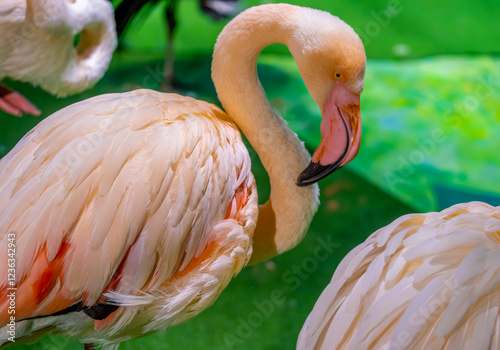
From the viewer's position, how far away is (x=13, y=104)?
2.31 m

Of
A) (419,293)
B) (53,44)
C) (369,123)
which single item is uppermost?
(419,293)

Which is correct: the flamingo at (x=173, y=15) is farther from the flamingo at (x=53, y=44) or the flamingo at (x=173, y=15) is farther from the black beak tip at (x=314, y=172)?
the black beak tip at (x=314, y=172)

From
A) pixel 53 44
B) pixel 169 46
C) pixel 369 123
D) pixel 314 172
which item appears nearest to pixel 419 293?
pixel 314 172

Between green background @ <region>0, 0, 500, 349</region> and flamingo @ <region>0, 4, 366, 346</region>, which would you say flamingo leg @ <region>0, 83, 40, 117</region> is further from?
flamingo @ <region>0, 4, 366, 346</region>

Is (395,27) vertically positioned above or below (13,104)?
below

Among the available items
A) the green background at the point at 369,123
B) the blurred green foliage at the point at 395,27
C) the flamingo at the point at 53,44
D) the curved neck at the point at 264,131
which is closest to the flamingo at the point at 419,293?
the curved neck at the point at 264,131

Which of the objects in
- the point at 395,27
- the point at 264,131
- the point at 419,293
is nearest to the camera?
the point at 419,293

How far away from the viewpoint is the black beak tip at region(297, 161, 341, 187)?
1.51 m

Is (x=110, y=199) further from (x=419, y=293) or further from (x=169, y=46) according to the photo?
(x=169, y=46)

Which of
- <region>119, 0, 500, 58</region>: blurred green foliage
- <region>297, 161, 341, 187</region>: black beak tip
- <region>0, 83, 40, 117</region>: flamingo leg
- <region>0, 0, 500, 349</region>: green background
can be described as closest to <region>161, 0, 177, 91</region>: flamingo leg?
<region>0, 0, 500, 349</region>: green background

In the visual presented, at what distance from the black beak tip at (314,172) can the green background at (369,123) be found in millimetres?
700

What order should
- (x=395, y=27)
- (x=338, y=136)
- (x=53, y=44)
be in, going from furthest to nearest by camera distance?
(x=395, y=27) → (x=53, y=44) → (x=338, y=136)

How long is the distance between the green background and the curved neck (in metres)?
0.49

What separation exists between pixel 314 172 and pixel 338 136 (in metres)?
0.12
